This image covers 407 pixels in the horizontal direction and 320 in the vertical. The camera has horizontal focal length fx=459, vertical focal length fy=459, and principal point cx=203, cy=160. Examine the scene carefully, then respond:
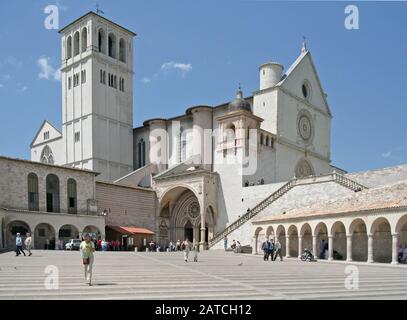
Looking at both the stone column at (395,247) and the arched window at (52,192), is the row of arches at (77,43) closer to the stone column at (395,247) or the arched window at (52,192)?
the arched window at (52,192)

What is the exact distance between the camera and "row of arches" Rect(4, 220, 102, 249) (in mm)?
35125

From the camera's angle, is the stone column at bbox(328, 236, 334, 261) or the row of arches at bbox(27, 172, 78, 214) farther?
the row of arches at bbox(27, 172, 78, 214)

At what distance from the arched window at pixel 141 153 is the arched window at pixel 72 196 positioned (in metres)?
20.1

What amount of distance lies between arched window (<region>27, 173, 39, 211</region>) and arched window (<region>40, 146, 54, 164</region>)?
25657 millimetres

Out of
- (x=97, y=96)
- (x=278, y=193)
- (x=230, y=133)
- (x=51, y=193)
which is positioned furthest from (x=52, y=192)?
(x=97, y=96)

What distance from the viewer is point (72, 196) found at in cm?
3975

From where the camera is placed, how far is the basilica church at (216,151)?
33.6m

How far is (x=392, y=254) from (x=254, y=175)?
2051cm

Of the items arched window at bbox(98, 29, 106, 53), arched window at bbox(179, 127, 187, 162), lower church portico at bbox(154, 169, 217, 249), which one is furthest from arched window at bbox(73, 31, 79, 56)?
lower church portico at bbox(154, 169, 217, 249)

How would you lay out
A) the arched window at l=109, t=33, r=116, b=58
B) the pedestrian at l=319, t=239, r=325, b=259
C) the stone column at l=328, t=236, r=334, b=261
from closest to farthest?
the stone column at l=328, t=236, r=334, b=261
the pedestrian at l=319, t=239, r=325, b=259
the arched window at l=109, t=33, r=116, b=58

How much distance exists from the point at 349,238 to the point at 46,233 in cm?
2474

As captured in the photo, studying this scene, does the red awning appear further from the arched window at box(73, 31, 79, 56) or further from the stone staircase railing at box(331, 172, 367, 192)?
the arched window at box(73, 31, 79, 56)

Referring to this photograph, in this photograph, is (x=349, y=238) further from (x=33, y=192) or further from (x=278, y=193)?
(x=33, y=192)
